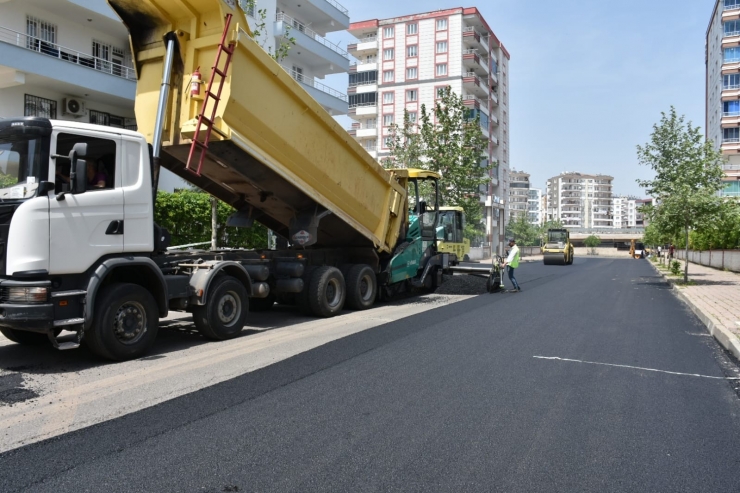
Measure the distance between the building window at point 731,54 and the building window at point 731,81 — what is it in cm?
141

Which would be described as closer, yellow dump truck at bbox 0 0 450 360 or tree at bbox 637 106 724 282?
yellow dump truck at bbox 0 0 450 360

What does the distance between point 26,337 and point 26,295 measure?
1825 millimetres

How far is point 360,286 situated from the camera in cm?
1198

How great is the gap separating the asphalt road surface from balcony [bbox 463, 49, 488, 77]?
193ft

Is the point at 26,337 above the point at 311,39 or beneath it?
beneath

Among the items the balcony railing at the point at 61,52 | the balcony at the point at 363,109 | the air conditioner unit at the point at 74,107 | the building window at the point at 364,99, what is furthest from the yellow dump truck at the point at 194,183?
the building window at the point at 364,99

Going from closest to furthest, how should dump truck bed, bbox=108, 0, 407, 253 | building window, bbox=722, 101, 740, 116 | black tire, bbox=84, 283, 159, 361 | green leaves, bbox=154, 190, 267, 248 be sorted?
black tire, bbox=84, 283, 159, 361 → dump truck bed, bbox=108, 0, 407, 253 → green leaves, bbox=154, 190, 267, 248 → building window, bbox=722, 101, 740, 116

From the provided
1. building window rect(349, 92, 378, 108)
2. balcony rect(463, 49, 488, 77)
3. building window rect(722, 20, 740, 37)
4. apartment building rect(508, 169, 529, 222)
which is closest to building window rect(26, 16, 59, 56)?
balcony rect(463, 49, 488, 77)

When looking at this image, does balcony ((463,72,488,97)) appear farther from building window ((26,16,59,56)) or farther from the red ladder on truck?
the red ladder on truck

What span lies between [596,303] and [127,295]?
11056mm

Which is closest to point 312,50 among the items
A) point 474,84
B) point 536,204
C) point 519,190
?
point 474,84

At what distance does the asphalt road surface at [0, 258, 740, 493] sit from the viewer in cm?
370

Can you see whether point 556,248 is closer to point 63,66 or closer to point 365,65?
point 63,66

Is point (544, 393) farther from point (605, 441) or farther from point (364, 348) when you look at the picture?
point (364, 348)
